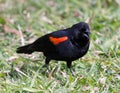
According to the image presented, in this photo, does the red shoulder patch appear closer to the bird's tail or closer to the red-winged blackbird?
the red-winged blackbird

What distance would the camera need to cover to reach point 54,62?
7191mm

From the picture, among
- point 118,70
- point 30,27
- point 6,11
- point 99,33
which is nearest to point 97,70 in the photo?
point 118,70

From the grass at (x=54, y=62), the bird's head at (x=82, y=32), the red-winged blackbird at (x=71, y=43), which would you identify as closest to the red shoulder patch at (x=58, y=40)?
the red-winged blackbird at (x=71, y=43)

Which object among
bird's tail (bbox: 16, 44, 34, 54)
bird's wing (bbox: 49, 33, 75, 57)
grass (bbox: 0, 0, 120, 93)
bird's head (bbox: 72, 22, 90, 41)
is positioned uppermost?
bird's head (bbox: 72, 22, 90, 41)

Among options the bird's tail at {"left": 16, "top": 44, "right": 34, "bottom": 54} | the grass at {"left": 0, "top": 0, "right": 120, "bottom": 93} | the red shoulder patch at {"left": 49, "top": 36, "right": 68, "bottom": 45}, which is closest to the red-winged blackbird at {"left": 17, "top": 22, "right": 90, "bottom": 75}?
the red shoulder patch at {"left": 49, "top": 36, "right": 68, "bottom": 45}

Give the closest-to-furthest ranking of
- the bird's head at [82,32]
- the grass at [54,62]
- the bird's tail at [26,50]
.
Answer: the grass at [54,62], the bird's head at [82,32], the bird's tail at [26,50]

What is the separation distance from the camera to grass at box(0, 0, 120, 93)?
6.08 m

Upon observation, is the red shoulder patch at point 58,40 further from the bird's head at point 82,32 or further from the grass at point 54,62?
the grass at point 54,62

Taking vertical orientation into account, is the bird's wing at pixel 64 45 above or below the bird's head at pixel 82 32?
below

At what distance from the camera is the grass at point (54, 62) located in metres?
6.08

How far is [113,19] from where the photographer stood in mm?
9297

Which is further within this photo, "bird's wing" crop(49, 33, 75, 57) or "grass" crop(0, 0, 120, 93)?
"bird's wing" crop(49, 33, 75, 57)

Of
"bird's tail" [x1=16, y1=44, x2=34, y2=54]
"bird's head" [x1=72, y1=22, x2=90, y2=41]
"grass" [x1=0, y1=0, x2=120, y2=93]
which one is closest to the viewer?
"grass" [x1=0, y1=0, x2=120, y2=93]

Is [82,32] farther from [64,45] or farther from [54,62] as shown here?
[54,62]
